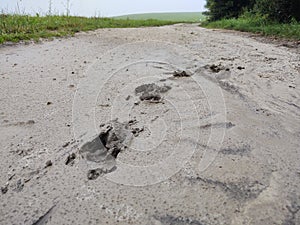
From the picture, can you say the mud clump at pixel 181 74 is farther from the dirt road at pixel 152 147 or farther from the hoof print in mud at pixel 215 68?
the hoof print in mud at pixel 215 68

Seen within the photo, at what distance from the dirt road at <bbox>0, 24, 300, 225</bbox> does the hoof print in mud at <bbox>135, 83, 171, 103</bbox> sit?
11mm

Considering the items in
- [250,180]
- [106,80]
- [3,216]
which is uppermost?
[106,80]

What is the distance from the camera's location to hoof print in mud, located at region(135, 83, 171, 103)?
2.12m

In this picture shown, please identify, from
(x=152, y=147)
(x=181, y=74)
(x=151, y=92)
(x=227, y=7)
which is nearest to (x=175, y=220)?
(x=152, y=147)

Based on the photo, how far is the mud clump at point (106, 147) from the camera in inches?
53.1

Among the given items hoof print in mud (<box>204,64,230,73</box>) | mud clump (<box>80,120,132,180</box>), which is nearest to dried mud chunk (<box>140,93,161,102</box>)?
mud clump (<box>80,120,132,180</box>)

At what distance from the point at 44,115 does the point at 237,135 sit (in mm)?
1434

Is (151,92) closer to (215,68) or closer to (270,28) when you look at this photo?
(215,68)

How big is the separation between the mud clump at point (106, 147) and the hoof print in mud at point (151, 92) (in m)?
0.45

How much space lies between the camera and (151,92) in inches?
88.1

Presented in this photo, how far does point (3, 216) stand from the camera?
1096 millimetres

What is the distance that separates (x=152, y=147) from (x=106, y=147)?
0.27 metres

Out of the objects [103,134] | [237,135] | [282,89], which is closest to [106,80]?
[103,134]

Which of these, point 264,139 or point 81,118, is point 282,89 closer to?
point 264,139
